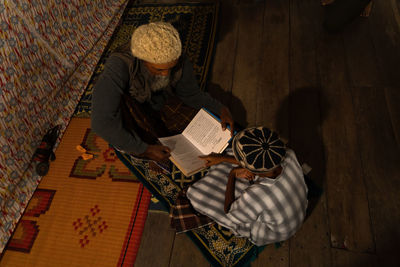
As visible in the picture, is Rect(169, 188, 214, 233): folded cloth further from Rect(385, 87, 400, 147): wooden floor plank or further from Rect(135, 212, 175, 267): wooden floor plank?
Rect(385, 87, 400, 147): wooden floor plank

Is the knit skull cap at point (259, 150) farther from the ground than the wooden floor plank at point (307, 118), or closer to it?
farther from the ground

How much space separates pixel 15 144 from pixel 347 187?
2.89 m

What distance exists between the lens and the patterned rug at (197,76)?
1.56m

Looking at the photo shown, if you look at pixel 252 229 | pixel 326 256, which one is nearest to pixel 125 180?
pixel 252 229

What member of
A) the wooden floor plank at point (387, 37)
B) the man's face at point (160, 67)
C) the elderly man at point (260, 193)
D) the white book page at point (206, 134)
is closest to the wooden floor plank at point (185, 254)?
the elderly man at point (260, 193)

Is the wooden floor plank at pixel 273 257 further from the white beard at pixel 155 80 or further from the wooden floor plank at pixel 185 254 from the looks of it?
the white beard at pixel 155 80

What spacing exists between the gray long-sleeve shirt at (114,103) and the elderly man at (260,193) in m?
0.57

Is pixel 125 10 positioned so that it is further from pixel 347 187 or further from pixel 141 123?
pixel 347 187

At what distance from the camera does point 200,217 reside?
4.89ft

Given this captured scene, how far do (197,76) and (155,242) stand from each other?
166 centimetres

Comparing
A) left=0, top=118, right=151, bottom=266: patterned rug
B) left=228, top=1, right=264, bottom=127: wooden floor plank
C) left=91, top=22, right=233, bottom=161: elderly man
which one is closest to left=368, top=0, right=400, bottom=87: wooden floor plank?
left=228, top=1, right=264, bottom=127: wooden floor plank

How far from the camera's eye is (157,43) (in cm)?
111

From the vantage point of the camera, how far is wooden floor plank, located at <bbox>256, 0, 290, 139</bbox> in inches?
85.7

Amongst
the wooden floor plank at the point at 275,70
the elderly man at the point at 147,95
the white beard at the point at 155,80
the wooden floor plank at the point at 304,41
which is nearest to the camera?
the elderly man at the point at 147,95
